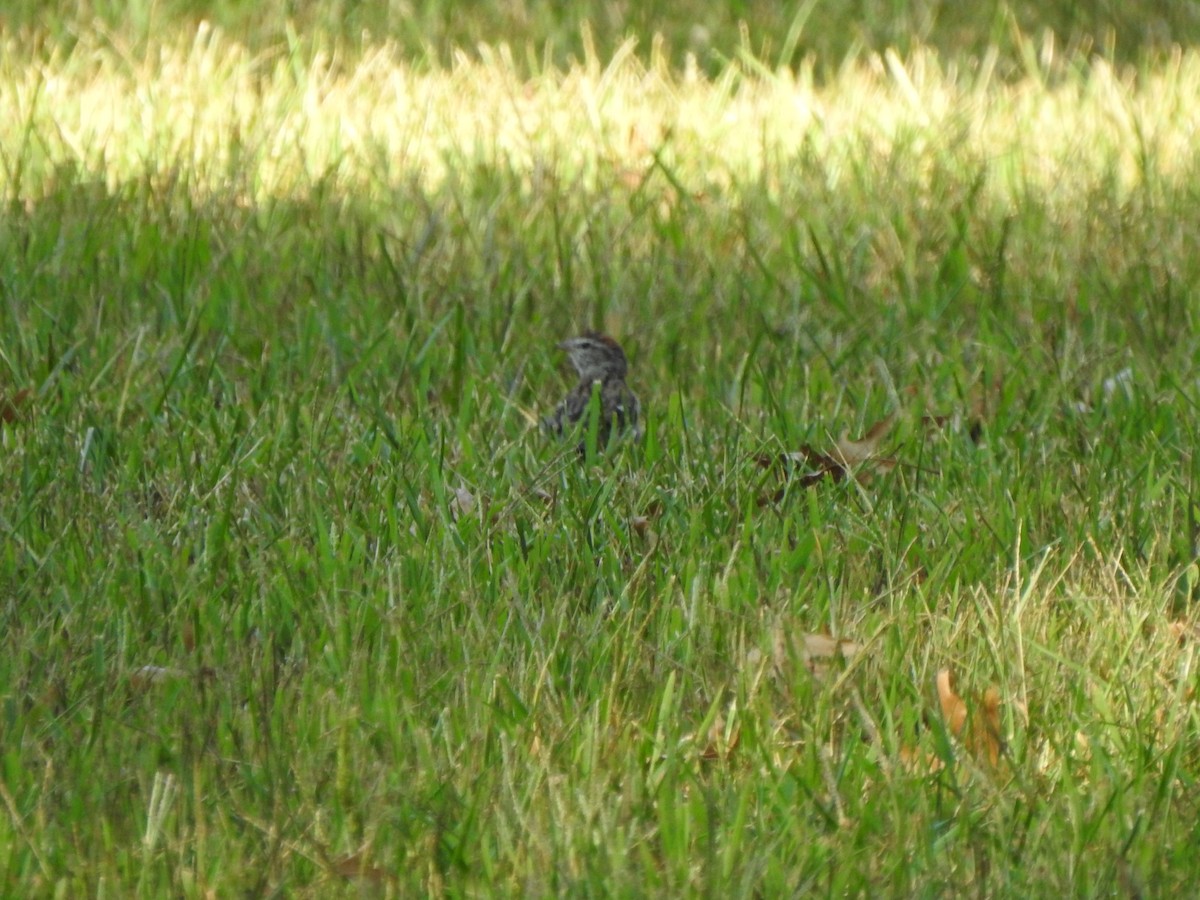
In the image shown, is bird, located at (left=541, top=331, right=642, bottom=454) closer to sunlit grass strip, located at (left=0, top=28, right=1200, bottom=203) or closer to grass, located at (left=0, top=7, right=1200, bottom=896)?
grass, located at (left=0, top=7, right=1200, bottom=896)

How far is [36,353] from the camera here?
4.96 metres

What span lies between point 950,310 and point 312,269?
1994 mm

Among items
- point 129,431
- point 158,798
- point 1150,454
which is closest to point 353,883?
point 158,798

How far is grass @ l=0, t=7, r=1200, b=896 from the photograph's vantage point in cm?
273

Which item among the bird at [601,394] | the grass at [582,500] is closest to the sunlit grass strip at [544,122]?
the grass at [582,500]

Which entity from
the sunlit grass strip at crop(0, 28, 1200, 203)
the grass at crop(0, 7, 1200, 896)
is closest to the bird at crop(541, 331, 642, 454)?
the grass at crop(0, 7, 1200, 896)

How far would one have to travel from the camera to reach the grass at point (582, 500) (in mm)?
2730

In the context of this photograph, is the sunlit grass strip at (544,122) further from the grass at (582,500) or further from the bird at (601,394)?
the bird at (601,394)

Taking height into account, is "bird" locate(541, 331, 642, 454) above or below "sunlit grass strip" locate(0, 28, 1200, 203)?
below

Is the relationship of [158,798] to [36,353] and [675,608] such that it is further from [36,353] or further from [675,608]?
[36,353]

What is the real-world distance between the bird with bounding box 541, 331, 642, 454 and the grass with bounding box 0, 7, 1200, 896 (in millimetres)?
108

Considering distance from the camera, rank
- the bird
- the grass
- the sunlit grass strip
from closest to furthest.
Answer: the grass
the bird
the sunlit grass strip

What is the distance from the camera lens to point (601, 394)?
4.67m

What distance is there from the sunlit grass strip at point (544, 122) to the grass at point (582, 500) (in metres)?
0.04
